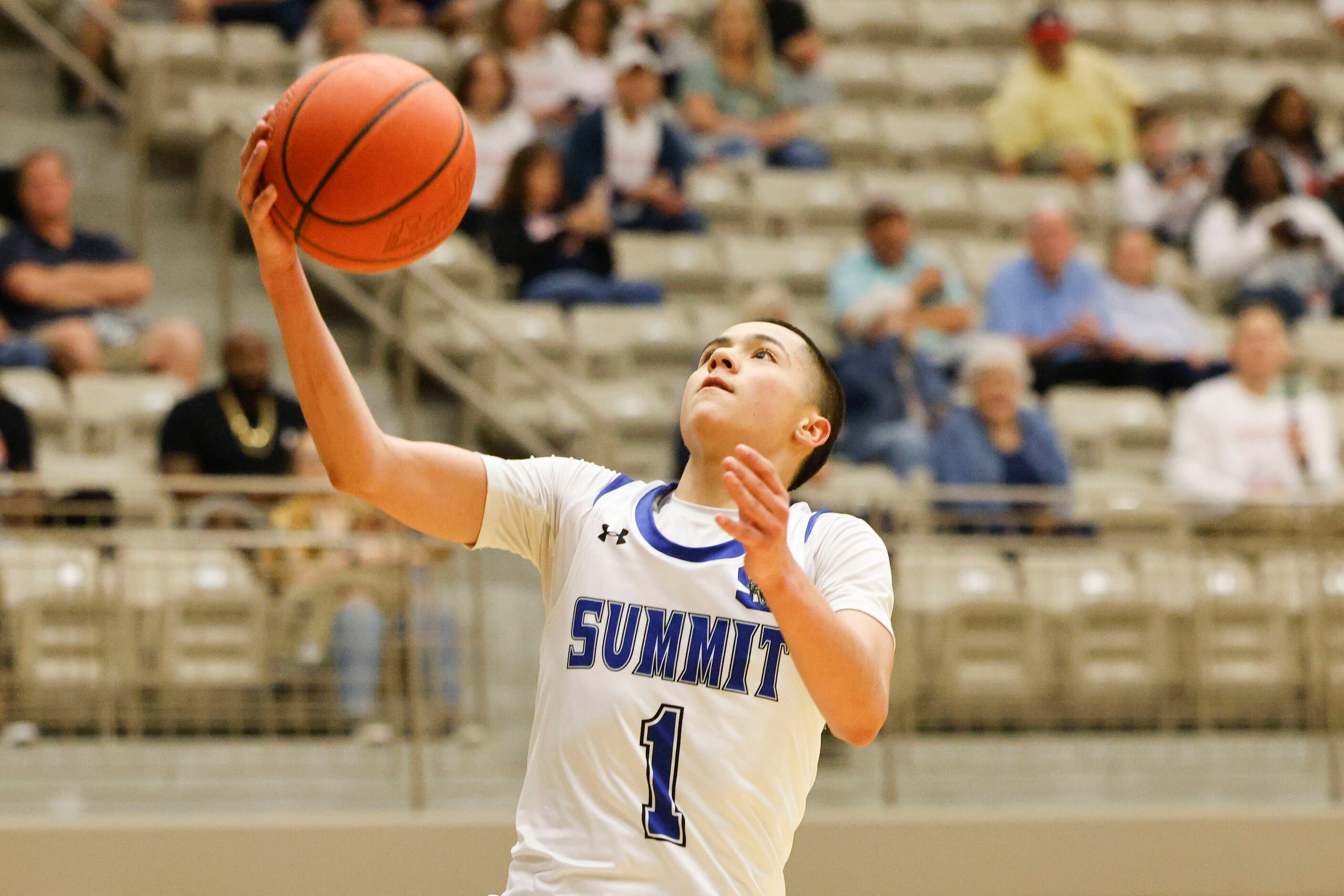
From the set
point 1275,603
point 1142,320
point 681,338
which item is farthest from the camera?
point 1142,320

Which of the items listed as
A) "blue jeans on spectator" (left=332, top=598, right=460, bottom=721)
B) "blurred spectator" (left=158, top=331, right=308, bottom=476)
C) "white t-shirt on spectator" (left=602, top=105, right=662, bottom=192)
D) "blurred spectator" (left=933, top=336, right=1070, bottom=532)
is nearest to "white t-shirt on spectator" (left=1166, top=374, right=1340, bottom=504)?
"blurred spectator" (left=933, top=336, right=1070, bottom=532)

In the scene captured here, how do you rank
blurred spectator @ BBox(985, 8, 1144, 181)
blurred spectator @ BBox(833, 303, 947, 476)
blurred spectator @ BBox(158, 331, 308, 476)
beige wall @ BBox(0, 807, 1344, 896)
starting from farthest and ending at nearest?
blurred spectator @ BBox(985, 8, 1144, 181), blurred spectator @ BBox(833, 303, 947, 476), blurred spectator @ BBox(158, 331, 308, 476), beige wall @ BBox(0, 807, 1344, 896)

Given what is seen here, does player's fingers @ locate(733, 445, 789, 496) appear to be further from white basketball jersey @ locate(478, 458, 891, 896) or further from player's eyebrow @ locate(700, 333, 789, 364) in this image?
player's eyebrow @ locate(700, 333, 789, 364)

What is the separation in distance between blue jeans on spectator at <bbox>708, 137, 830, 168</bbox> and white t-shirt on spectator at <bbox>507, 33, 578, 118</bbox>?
2.89ft

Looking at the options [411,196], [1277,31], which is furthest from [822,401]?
[1277,31]

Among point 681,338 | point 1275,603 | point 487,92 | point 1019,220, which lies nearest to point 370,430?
point 1275,603

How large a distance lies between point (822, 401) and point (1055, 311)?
17.0 ft

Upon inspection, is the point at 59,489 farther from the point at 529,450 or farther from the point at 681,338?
the point at 681,338

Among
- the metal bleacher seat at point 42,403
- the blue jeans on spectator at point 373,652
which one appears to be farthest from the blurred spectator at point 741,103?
the blue jeans on spectator at point 373,652

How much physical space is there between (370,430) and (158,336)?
4234mm

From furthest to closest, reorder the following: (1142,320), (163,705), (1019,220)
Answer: (1019,220) < (1142,320) < (163,705)

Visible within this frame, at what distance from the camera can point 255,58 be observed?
26.2ft

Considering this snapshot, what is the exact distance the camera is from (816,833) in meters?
4.98

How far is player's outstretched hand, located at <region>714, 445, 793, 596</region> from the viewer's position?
211cm
